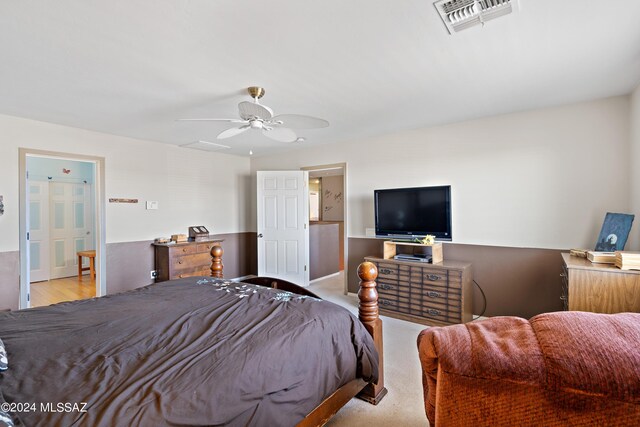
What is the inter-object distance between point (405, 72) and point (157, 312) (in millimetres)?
2467

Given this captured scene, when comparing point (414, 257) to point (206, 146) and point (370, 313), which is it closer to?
point (370, 313)

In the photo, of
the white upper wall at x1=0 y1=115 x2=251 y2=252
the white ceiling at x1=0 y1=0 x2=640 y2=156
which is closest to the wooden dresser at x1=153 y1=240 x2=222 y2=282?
the white upper wall at x1=0 y1=115 x2=251 y2=252

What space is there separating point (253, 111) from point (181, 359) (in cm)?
179

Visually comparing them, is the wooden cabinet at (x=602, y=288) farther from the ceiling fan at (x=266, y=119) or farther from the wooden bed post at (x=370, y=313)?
the ceiling fan at (x=266, y=119)

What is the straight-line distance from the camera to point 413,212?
12.7ft

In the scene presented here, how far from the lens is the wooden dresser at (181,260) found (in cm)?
442

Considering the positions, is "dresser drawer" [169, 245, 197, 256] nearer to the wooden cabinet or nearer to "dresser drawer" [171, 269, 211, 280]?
"dresser drawer" [171, 269, 211, 280]

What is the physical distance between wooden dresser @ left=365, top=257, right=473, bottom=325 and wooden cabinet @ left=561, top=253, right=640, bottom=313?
105cm

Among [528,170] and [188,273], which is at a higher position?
[528,170]

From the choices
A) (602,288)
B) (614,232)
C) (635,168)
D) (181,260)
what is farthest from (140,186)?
(635,168)

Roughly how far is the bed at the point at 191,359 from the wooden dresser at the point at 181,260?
7.52 feet

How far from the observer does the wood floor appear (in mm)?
4434

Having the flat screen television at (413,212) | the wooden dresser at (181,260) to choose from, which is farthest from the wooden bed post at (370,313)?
the wooden dresser at (181,260)

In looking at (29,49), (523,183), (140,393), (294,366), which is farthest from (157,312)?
(523,183)
